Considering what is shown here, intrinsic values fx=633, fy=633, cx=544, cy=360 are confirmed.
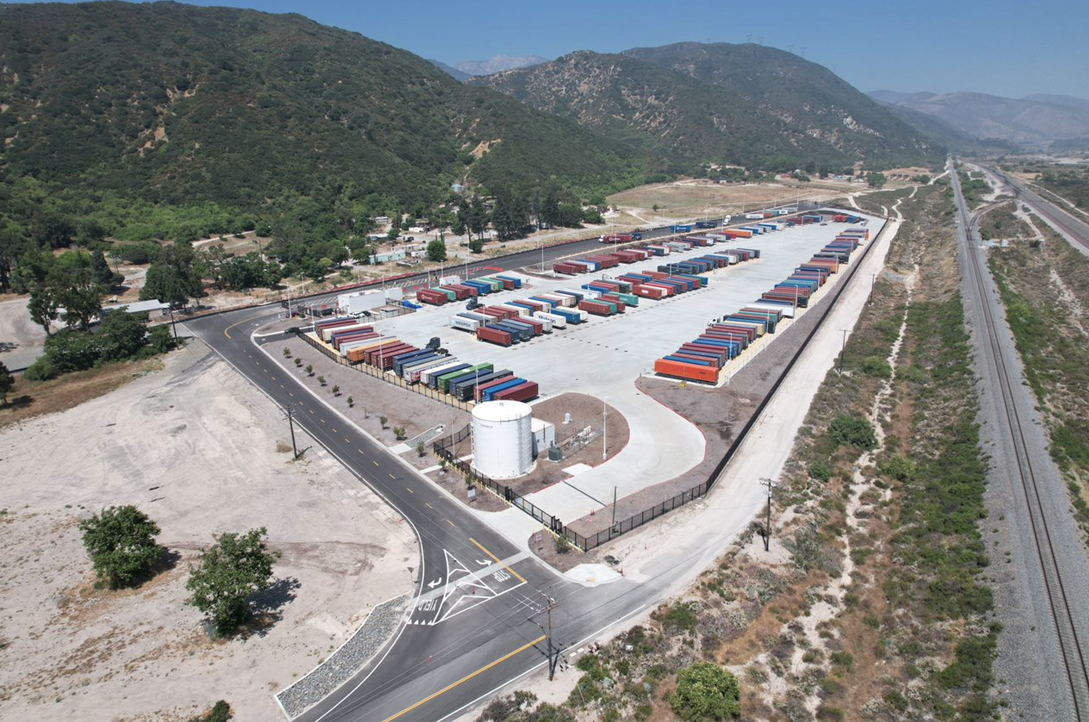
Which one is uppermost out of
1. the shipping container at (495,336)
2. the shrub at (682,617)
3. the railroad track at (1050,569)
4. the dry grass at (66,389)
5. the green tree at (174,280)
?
the green tree at (174,280)

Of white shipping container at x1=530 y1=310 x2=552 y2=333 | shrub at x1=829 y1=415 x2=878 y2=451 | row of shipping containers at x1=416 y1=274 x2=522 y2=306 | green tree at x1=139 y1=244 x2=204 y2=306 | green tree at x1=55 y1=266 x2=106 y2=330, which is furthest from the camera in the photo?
row of shipping containers at x1=416 y1=274 x2=522 y2=306

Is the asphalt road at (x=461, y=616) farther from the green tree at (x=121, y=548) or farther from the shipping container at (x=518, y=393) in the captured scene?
the green tree at (x=121, y=548)

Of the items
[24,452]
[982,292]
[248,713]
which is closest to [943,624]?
[248,713]

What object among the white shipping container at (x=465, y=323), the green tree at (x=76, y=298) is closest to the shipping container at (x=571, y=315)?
the white shipping container at (x=465, y=323)

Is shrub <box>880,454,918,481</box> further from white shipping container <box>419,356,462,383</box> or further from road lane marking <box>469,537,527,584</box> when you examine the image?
white shipping container <box>419,356,462,383</box>

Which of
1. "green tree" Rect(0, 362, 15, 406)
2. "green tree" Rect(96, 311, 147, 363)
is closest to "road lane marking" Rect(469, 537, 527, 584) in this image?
"green tree" Rect(0, 362, 15, 406)

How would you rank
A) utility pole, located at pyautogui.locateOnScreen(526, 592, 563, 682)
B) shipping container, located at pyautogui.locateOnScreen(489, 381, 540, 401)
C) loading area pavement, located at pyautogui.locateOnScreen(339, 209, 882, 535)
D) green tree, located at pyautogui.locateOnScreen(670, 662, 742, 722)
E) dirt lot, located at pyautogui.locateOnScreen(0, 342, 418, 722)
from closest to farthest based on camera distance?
green tree, located at pyautogui.locateOnScreen(670, 662, 742, 722) < dirt lot, located at pyautogui.locateOnScreen(0, 342, 418, 722) < utility pole, located at pyautogui.locateOnScreen(526, 592, 563, 682) < loading area pavement, located at pyautogui.locateOnScreen(339, 209, 882, 535) < shipping container, located at pyautogui.locateOnScreen(489, 381, 540, 401)

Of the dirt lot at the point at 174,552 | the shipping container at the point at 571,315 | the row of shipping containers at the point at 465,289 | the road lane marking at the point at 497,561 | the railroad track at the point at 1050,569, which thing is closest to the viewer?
the railroad track at the point at 1050,569

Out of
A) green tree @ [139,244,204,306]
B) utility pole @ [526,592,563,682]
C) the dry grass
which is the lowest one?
utility pole @ [526,592,563,682]

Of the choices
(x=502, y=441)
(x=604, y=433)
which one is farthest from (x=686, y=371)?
(x=502, y=441)
